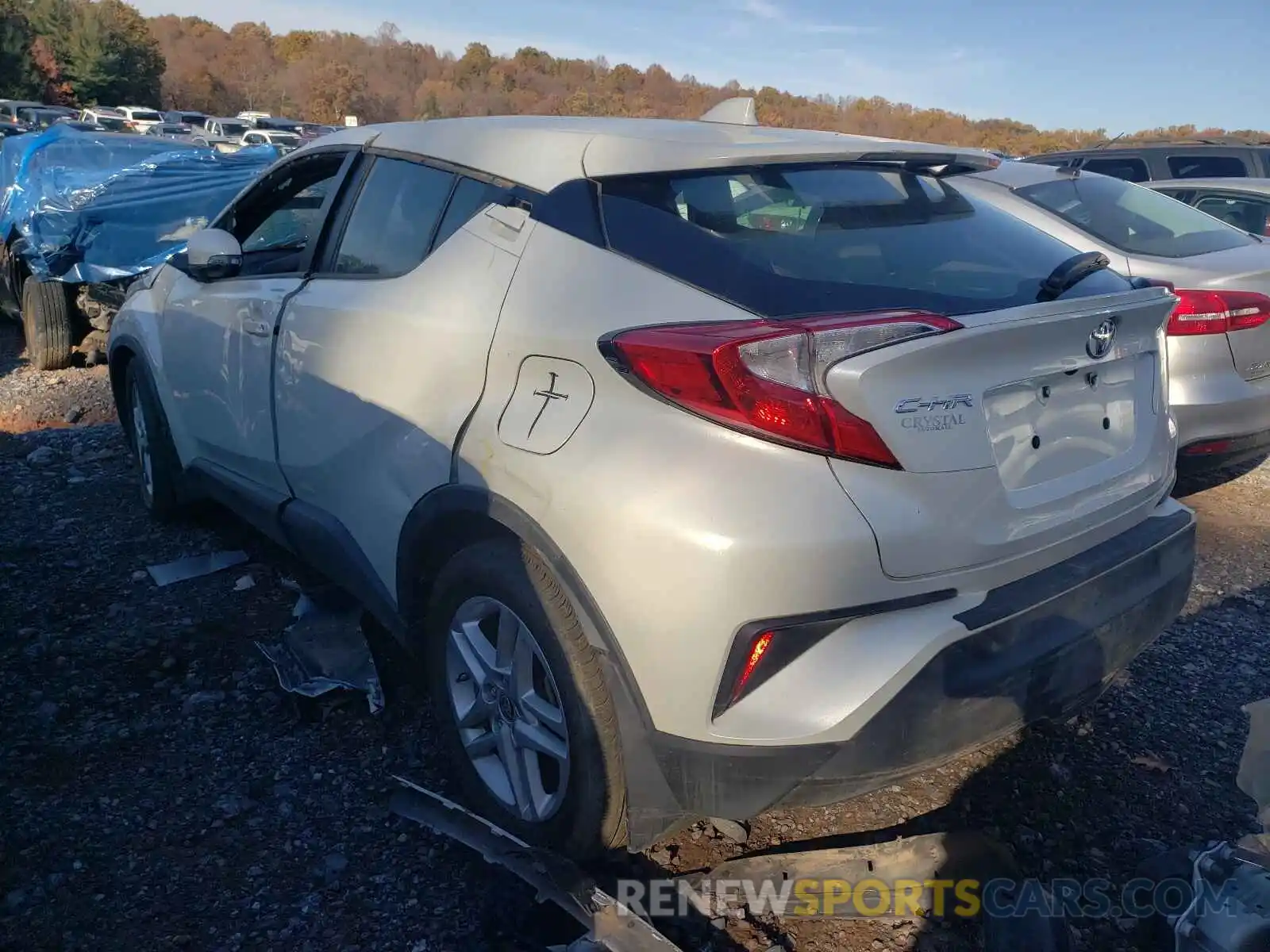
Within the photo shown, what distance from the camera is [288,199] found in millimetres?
Result: 3877

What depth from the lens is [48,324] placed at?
7922 mm

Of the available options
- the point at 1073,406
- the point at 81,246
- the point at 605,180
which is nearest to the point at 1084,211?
the point at 1073,406

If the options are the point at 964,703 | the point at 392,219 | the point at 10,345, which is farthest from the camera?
the point at 10,345

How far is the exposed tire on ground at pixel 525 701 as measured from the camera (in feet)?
6.68

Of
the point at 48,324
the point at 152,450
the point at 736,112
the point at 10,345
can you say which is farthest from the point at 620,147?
the point at 10,345

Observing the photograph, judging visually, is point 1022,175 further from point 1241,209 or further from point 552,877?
point 552,877

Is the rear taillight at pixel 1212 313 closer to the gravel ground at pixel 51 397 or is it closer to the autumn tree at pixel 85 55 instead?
the gravel ground at pixel 51 397

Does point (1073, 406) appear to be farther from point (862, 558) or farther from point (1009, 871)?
point (1009, 871)

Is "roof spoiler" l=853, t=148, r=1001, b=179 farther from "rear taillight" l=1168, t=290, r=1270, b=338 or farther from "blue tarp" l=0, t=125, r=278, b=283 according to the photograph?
"blue tarp" l=0, t=125, r=278, b=283

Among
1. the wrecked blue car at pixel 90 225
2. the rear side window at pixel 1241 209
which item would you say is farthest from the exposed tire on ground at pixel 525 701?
the rear side window at pixel 1241 209

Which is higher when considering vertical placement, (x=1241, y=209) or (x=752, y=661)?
(x=1241, y=209)

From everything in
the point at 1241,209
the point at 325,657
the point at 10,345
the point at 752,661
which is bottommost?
the point at 10,345

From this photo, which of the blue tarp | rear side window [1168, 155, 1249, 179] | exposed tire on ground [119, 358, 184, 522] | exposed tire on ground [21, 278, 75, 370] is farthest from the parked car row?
exposed tire on ground [119, 358, 184, 522]

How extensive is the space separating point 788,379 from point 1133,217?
4061 millimetres
